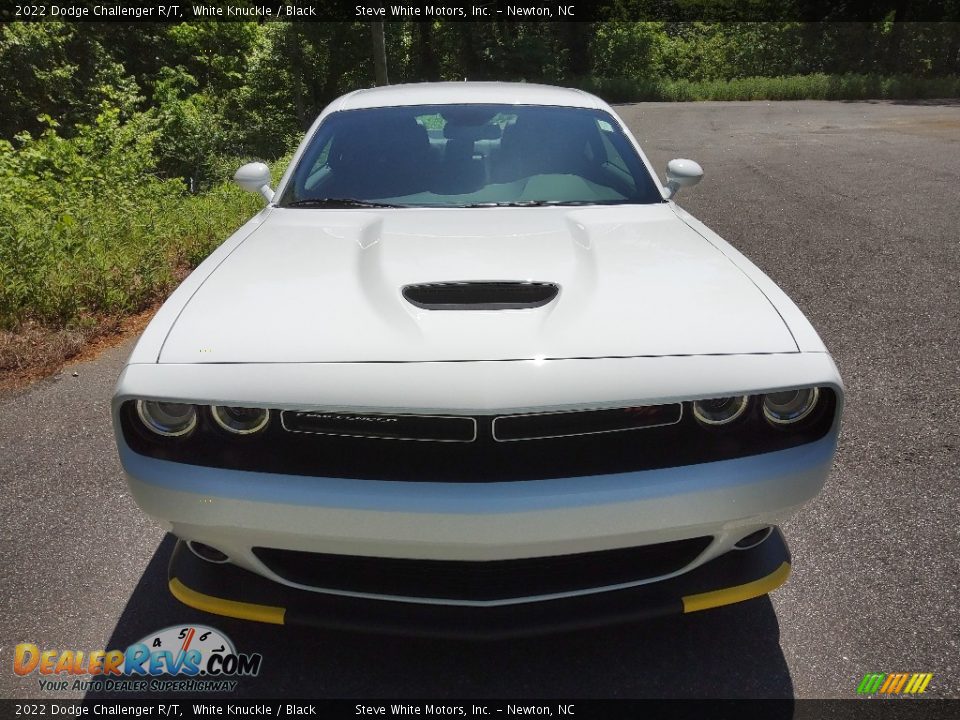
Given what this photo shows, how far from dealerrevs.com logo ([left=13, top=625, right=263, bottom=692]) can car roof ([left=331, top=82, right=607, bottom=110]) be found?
2.52 m

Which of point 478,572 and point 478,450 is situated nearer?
point 478,450

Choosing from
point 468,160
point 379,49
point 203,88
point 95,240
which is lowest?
point 203,88

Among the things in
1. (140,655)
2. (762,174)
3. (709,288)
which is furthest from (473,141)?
(762,174)

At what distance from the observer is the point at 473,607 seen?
188 cm

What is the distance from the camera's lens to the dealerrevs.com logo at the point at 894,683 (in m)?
2.10

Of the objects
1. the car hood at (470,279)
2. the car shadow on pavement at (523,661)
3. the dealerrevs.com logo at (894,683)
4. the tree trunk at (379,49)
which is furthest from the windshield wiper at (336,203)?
the tree trunk at (379,49)

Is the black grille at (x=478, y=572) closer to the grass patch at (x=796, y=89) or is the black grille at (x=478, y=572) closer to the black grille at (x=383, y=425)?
the black grille at (x=383, y=425)

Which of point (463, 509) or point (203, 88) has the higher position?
point (463, 509)

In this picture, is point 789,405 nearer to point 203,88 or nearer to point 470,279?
point 470,279

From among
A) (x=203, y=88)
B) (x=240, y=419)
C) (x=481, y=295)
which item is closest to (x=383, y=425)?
(x=240, y=419)

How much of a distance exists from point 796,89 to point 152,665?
1389 inches

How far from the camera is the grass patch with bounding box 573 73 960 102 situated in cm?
3098

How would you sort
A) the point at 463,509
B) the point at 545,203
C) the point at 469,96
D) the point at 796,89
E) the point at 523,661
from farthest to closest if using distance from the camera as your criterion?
the point at 796,89, the point at 469,96, the point at 545,203, the point at 523,661, the point at 463,509

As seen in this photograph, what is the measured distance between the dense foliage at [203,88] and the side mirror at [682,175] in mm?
3866
